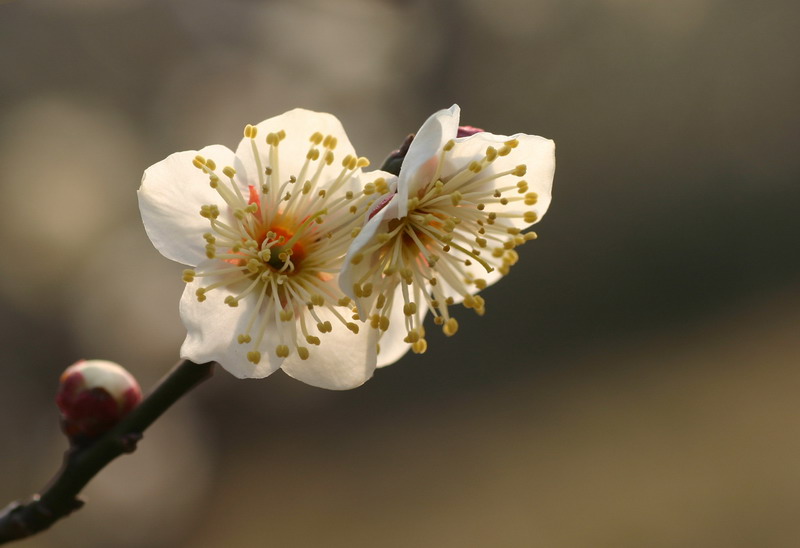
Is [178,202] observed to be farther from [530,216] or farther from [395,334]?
[530,216]

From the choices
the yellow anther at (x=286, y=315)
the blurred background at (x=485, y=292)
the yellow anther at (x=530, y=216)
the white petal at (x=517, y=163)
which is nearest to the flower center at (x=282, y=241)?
the yellow anther at (x=286, y=315)

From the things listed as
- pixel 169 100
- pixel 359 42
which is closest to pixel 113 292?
pixel 169 100

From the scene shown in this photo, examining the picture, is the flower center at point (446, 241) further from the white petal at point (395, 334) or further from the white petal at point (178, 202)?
the white petal at point (178, 202)

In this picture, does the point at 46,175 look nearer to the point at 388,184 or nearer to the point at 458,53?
the point at 458,53

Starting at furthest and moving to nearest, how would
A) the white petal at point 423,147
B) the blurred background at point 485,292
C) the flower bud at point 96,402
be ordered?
the blurred background at point 485,292
the flower bud at point 96,402
the white petal at point 423,147

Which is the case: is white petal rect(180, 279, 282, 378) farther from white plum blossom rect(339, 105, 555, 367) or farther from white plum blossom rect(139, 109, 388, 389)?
white plum blossom rect(339, 105, 555, 367)

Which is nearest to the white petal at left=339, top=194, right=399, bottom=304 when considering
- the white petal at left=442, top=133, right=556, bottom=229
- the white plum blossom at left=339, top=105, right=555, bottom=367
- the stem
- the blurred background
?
the white plum blossom at left=339, top=105, right=555, bottom=367

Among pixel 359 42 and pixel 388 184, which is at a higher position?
pixel 359 42

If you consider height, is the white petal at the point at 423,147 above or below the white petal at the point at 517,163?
below
